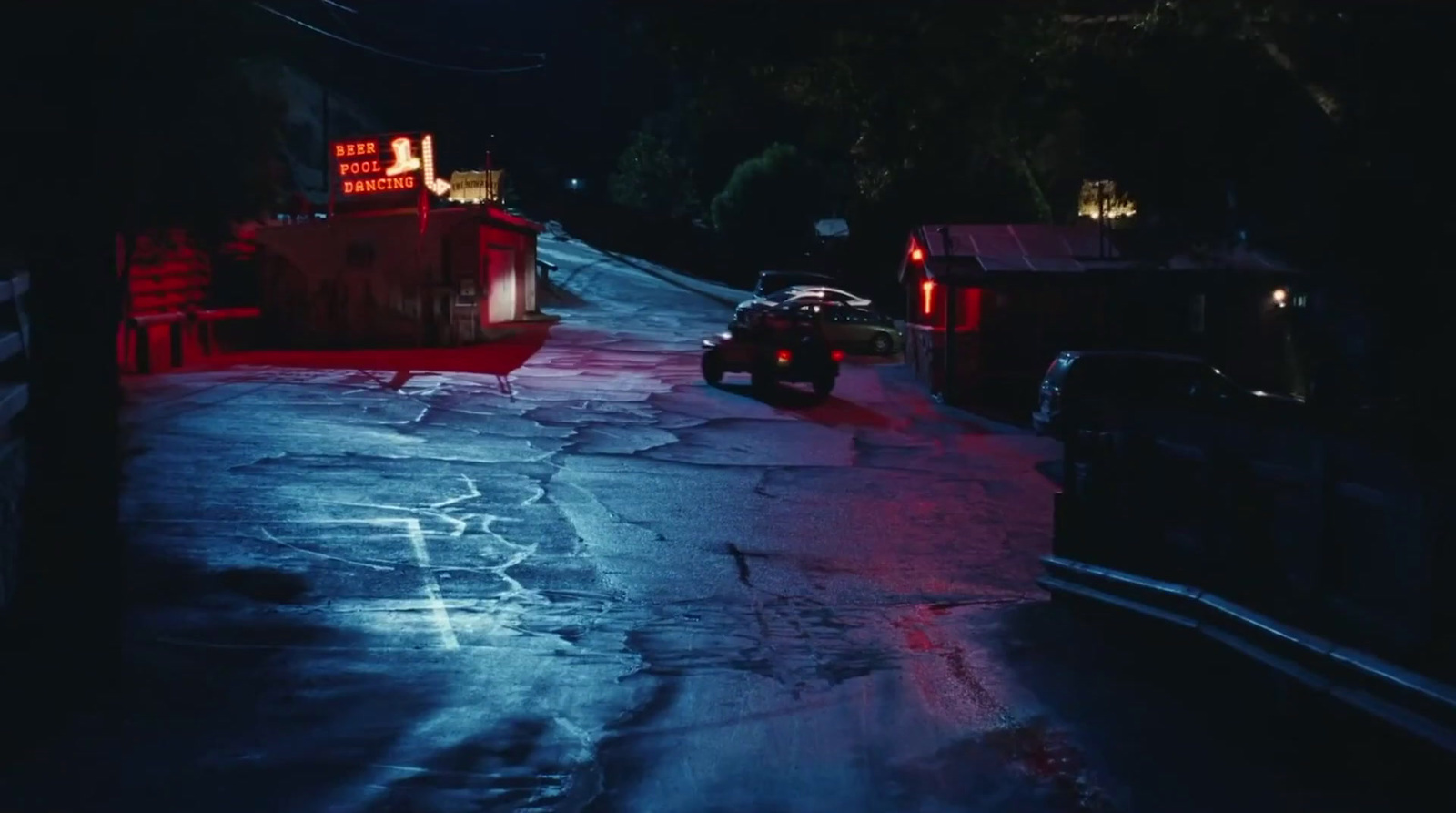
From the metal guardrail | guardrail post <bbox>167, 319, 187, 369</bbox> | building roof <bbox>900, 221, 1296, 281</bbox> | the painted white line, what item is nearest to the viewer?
the metal guardrail

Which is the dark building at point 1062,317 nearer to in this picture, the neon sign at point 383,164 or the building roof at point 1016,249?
the building roof at point 1016,249

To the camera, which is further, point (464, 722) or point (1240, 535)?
point (1240, 535)

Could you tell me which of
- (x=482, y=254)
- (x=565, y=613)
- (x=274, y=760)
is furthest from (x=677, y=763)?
(x=482, y=254)

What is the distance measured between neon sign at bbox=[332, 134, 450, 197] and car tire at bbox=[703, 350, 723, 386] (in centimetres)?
1068

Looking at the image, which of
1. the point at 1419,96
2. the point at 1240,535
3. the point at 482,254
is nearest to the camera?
the point at 1419,96

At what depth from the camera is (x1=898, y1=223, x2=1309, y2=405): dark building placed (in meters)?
30.8

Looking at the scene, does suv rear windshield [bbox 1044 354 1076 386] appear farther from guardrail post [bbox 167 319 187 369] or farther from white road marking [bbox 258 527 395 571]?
guardrail post [bbox 167 319 187 369]

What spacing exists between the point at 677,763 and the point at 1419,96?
5.42m

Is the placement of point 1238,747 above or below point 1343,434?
below

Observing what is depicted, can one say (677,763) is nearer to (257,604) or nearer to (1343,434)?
(1343,434)

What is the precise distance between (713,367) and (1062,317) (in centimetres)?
702

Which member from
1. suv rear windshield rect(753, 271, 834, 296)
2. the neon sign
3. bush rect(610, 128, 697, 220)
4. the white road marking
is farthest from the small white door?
the white road marking

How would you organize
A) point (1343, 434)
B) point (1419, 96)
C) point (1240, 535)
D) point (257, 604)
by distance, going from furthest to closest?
point (257, 604) < point (1240, 535) < point (1419, 96) < point (1343, 434)

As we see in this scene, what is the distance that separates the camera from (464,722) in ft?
27.7
